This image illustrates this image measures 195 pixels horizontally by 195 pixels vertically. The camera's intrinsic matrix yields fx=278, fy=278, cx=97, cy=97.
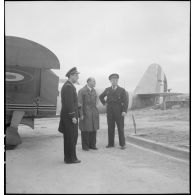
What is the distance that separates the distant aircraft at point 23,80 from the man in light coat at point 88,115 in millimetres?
1128

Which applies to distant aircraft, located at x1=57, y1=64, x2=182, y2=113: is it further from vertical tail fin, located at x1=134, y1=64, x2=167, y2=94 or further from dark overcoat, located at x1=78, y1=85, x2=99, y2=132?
dark overcoat, located at x1=78, y1=85, x2=99, y2=132

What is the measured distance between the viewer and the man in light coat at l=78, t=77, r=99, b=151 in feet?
22.9

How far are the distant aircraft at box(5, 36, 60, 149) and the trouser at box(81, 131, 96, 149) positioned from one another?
1.39 metres

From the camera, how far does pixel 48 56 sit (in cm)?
751

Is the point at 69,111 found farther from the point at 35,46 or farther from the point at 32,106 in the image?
the point at 35,46

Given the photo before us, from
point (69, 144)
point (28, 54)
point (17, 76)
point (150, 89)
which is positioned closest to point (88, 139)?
point (69, 144)

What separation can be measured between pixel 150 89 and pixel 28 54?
22.1 meters

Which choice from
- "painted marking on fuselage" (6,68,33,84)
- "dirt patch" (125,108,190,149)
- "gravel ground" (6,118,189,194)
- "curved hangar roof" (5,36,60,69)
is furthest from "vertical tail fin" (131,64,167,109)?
"gravel ground" (6,118,189,194)

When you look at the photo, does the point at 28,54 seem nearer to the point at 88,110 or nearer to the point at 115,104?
the point at 88,110

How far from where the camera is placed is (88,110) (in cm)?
713

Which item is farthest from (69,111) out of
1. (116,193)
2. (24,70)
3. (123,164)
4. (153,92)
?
(153,92)

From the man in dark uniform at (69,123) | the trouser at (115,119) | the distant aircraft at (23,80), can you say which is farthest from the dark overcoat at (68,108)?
the distant aircraft at (23,80)

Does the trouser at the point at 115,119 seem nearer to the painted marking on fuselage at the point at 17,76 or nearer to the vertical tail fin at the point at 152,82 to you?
the painted marking on fuselage at the point at 17,76
